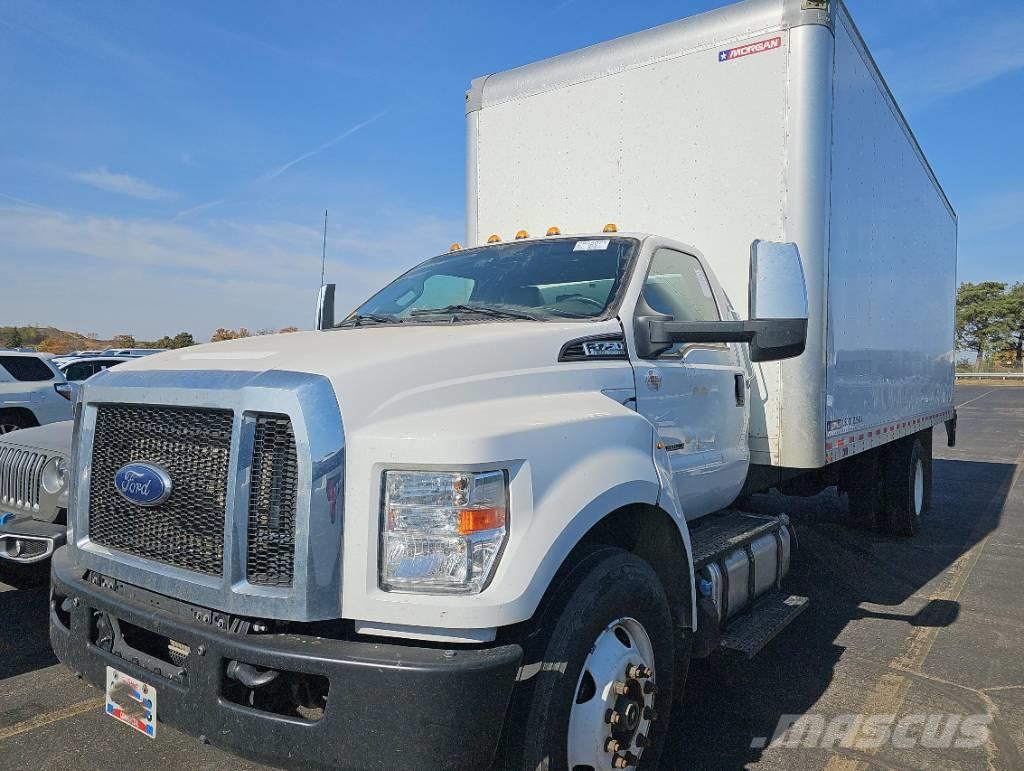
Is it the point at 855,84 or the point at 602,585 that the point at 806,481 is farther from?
the point at 602,585

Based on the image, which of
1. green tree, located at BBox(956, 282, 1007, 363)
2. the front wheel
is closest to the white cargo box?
the front wheel

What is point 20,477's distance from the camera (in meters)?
4.12

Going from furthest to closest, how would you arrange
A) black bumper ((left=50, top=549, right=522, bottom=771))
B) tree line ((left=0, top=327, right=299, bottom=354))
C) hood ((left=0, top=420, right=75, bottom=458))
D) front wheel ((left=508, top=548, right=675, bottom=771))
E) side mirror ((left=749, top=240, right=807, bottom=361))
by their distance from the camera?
1. tree line ((left=0, top=327, right=299, bottom=354))
2. hood ((left=0, top=420, right=75, bottom=458))
3. side mirror ((left=749, top=240, right=807, bottom=361))
4. front wheel ((left=508, top=548, right=675, bottom=771))
5. black bumper ((left=50, top=549, right=522, bottom=771))

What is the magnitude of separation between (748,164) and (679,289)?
113cm

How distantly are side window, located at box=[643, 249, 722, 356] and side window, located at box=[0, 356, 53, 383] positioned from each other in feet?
30.7

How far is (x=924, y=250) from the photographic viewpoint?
754cm

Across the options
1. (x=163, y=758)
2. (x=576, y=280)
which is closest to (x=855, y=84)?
(x=576, y=280)

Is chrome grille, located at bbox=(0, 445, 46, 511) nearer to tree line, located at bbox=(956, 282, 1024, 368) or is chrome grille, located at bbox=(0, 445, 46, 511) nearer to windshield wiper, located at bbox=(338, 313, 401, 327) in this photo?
windshield wiper, located at bbox=(338, 313, 401, 327)

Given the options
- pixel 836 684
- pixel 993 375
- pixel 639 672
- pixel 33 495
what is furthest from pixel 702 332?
pixel 993 375

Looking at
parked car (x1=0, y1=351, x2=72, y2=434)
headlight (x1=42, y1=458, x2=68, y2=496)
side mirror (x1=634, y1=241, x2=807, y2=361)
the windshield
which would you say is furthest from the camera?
parked car (x1=0, y1=351, x2=72, y2=434)

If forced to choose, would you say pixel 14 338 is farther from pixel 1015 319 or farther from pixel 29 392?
pixel 1015 319

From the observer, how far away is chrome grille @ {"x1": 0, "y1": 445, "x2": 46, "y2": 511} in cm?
403

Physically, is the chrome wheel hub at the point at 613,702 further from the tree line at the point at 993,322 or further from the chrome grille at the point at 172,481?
the tree line at the point at 993,322

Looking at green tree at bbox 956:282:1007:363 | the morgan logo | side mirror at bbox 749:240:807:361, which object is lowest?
side mirror at bbox 749:240:807:361
